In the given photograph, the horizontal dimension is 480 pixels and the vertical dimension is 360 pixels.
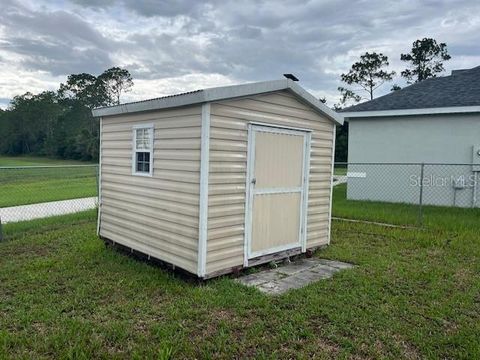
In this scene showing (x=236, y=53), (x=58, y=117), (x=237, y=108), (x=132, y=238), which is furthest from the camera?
(x=58, y=117)

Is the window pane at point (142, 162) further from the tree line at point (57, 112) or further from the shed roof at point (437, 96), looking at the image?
the tree line at point (57, 112)

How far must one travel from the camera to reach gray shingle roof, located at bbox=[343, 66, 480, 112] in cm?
988

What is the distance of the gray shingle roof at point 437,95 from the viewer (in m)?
9.88

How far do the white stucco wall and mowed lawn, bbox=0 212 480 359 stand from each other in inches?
206

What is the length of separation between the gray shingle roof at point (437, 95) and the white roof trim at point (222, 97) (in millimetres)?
5962

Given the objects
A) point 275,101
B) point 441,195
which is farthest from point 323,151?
point 441,195

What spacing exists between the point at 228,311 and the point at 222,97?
217cm

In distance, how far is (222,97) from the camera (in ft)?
12.9

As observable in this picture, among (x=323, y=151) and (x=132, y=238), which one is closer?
(x=132, y=238)

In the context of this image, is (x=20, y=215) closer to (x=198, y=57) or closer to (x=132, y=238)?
(x=132, y=238)

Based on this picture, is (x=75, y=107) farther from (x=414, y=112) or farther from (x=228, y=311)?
(x=228, y=311)

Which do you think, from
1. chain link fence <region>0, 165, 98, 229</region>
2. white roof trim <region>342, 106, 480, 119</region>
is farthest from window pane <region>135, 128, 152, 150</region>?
white roof trim <region>342, 106, 480, 119</region>

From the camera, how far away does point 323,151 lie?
Result: 5.50 m

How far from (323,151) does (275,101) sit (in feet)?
4.18
